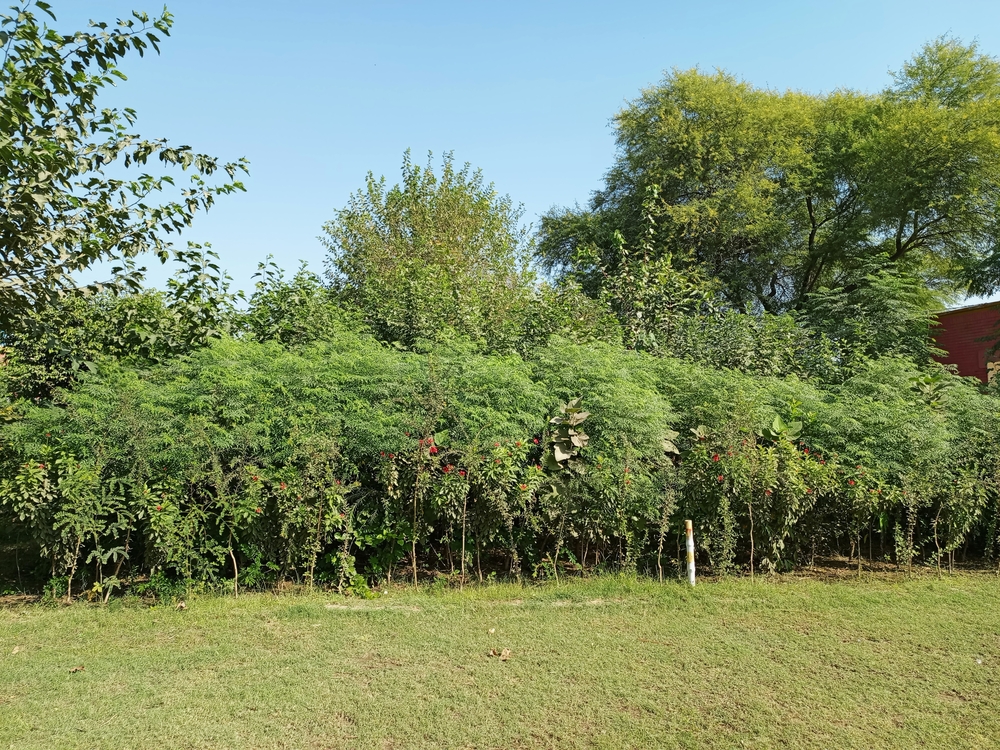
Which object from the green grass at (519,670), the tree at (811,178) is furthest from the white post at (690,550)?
the tree at (811,178)

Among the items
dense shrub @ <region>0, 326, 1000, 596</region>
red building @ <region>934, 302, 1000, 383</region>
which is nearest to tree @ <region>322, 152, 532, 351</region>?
dense shrub @ <region>0, 326, 1000, 596</region>

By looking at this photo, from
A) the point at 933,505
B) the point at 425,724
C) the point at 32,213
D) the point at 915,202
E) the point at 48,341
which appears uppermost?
the point at 915,202

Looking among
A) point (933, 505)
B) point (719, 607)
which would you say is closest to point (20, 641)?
point (719, 607)

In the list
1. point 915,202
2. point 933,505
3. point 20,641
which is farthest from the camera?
point 915,202

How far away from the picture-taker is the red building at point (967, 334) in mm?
17219

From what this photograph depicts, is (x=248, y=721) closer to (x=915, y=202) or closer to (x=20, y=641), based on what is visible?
(x=20, y=641)

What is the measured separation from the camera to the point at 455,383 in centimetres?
641

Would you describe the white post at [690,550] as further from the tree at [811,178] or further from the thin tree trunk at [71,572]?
the tree at [811,178]

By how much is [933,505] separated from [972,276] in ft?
31.7

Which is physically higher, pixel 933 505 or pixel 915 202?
pixel 915 202

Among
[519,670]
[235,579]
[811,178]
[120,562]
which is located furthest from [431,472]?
[811,178]

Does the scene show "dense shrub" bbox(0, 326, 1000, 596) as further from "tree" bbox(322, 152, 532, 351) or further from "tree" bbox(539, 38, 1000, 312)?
"tree" bbox(539, 38, 1000, 312)

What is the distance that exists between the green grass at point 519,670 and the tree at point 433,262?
133 inches

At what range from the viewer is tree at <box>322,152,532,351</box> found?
906 centimetres
